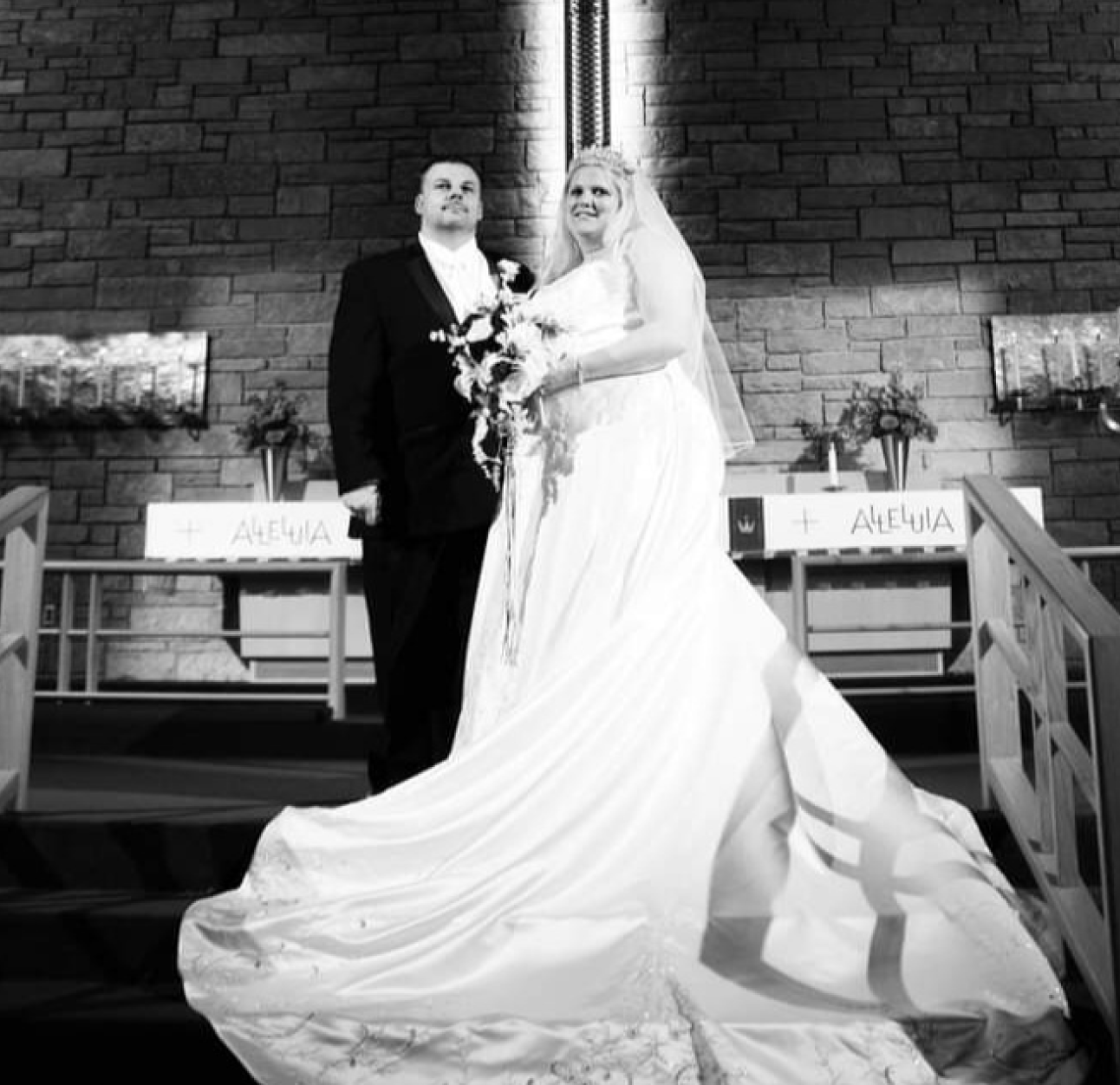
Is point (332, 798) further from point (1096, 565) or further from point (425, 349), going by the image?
point (1096, 565)

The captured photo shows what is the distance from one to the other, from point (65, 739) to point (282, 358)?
2964 mm

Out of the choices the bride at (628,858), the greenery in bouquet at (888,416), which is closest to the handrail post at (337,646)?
the bride at (628,858)

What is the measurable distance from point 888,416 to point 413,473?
359 cm

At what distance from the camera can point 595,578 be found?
94.3 inches

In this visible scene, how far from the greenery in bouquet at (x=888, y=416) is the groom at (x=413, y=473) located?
336 centimetres

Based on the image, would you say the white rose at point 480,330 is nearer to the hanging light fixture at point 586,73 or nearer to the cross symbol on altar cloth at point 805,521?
the cross symbol on altar cloth at point 805,521

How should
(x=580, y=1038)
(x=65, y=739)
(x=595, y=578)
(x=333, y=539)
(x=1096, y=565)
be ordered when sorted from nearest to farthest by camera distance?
(x=580, y=1038) < (x=595, y=578) < (x=65, y=739) < (x=333, y=539) < (x=1096, y=565)

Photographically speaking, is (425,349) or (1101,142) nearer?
(425,349)

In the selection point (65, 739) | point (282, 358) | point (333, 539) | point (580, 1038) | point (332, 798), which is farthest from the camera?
point (282, 358)

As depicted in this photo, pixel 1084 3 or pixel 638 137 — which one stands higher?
pixel 1084 3

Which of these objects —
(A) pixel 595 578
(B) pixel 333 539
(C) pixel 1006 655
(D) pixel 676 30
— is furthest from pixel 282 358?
(C) pixel 1006 655

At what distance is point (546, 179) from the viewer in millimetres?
6359

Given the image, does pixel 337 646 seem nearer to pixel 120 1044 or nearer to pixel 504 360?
pixel 504 360

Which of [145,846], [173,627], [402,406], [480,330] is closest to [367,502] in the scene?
[402,406]
